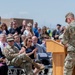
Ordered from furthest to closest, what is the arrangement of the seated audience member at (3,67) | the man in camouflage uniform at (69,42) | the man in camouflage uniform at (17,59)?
the man in camouflage uniform at (17,59) < the seated audience member at (3,67) < the man in camouflage uniform at (69,42)

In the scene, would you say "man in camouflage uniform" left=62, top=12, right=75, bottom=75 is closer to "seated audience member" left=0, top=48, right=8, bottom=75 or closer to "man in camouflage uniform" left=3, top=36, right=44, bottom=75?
"man in camouflage uniform" left=3, top=36, right=44, bottom=75

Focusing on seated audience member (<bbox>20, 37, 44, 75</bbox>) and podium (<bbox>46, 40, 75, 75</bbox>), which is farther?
seated audience member (<bbox>20, 37, 44, 75</bbox>)

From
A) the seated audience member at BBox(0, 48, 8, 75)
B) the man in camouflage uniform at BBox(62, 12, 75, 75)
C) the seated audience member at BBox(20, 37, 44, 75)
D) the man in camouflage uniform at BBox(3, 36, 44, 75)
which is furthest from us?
the seated audience member at BBox(20, 37, 44, 75)

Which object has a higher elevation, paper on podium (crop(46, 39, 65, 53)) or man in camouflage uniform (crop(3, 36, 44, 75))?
paper on podium (crop(46, 39, 65, 53))

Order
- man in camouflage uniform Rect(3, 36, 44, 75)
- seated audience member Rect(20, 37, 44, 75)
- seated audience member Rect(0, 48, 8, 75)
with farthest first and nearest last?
seated audience member Rect(20, 37, 44, 75) < man in camouflage uniform Rect(3, 36, 44, 75) < seated audience member Rect(0, 48, 8, 75)

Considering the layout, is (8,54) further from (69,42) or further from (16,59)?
(69,42)

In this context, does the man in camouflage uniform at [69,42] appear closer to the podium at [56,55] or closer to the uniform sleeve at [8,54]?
the podium at [56,55]

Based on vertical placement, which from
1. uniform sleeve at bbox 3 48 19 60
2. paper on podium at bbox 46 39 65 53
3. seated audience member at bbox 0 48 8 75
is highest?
paper on podium at bbox 46 39 65 53

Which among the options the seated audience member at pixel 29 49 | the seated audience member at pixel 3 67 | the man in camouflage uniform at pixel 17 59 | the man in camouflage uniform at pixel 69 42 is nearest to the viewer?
the man in camouflage uniform at pixel 69 42

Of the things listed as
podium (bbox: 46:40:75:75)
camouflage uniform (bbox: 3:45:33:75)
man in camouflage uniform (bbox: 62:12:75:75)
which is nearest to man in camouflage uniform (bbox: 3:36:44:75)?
camouflage uniform (bbox: 3:45:33:75)

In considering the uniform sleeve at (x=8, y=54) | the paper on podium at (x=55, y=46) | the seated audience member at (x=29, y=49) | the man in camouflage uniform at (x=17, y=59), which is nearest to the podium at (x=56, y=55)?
the paper on podium at (x=55, y=46)

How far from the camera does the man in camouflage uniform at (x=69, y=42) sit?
281 inches

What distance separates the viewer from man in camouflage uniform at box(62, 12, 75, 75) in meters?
7.14

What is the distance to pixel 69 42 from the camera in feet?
23.8
